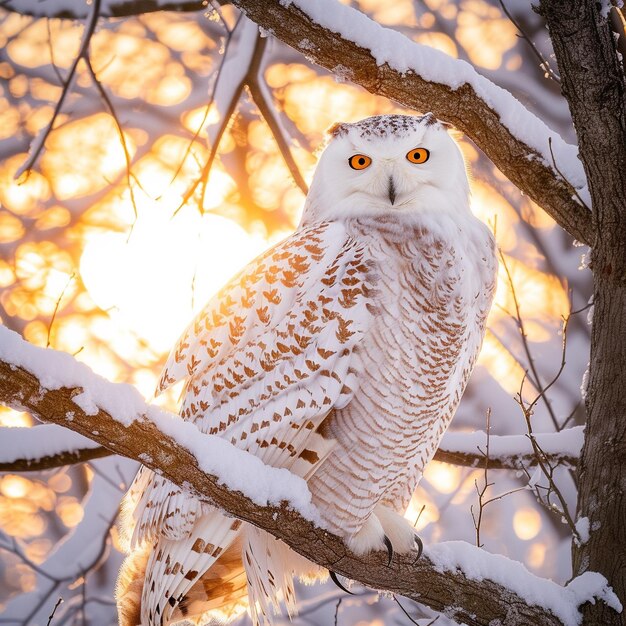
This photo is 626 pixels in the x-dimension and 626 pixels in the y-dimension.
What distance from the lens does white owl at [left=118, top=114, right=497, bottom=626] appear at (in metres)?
2.28

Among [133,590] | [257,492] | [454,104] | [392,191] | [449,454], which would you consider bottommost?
[133,590]

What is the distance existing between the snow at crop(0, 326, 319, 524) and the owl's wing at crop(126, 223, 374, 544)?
19cm

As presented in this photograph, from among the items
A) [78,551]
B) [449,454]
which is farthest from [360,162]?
[78,551]

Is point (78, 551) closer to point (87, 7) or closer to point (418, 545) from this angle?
point (418, 545)

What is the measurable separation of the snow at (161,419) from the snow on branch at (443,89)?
1391mm

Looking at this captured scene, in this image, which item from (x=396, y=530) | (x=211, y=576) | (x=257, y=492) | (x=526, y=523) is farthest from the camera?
(x=526, y=523)

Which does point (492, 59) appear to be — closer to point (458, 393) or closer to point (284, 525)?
point (458, 393)

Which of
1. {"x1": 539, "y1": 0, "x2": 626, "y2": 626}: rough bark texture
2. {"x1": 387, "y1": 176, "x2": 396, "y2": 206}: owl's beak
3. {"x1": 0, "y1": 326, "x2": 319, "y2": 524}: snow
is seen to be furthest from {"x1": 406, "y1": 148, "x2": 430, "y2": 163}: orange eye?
{"x1": 0, "y1": 326, "x2": 319, "y2": 524}: snow

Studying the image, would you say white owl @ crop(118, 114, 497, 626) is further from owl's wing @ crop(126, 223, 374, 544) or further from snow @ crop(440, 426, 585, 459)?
snow @ crop(440, 426, 585, 459)

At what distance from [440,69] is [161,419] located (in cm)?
164

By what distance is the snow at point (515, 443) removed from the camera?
10.1ft

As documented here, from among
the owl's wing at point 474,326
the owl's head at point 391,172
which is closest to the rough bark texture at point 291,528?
the owl's wing at point 474,326

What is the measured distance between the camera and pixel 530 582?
2334 millimetres

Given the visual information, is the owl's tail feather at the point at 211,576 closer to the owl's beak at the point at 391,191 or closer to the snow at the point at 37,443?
the snow at the point at 37,443
